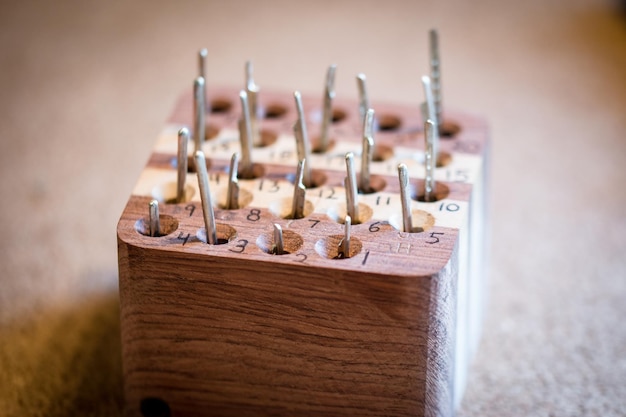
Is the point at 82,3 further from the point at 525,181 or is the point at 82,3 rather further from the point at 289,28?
the point at 525,181

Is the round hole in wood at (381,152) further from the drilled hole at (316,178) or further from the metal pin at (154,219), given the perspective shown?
the metal pin at (154,219)

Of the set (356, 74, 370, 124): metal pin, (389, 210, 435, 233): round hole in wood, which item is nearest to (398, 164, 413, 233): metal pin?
(389, 210, 435, 233): round hole in wood

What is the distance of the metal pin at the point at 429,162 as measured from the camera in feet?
2.39

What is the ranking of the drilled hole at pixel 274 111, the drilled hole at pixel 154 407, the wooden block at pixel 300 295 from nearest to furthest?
the wooden block at pixel 300 295 → the drilled hole at pixel 154 407 → the drilled hole at pixel 274 111

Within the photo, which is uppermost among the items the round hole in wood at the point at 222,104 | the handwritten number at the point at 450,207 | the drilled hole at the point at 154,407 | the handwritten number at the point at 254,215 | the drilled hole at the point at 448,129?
the round hole in wood at the point at 222,104

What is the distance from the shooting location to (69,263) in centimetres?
99

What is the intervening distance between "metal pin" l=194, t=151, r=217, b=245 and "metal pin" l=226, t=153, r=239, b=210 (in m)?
0.04

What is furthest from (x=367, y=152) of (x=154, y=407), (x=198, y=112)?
(x=154, y=407)

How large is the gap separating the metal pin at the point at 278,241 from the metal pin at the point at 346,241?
0.13 feet

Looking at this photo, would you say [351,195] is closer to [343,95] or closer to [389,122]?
[389,122]

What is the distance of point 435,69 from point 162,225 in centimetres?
27

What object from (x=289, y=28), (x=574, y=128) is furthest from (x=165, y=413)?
(x=289, y=28)

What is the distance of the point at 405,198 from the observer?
702 millimetres

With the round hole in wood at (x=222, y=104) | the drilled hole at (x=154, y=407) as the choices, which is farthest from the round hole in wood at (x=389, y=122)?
the drilled hole at (x=154, y=407)
